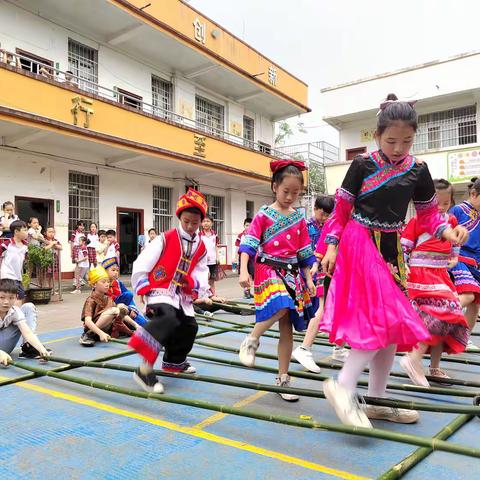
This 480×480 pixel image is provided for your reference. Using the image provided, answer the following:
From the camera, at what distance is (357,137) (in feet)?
66.8

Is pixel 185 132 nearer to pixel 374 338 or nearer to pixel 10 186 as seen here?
pixel 10 186

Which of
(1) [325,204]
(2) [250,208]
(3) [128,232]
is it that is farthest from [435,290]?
(2) [250,208]

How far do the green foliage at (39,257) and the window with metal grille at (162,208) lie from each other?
6.06 meters

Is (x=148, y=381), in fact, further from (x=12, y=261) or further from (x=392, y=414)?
(x=12, y=261)

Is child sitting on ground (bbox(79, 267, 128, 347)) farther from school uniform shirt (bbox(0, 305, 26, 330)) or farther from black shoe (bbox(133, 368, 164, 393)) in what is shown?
black shoe (bbox(133, 368, 164, 393))

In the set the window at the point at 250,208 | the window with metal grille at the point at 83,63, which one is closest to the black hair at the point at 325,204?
the window with metal grille at the point at 83,63

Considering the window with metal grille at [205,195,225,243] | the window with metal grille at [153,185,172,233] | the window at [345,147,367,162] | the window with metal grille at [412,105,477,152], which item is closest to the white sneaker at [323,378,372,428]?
the window with metal grille at [153,185,172,233]

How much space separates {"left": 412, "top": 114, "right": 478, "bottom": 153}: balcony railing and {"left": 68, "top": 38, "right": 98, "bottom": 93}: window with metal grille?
12.0m

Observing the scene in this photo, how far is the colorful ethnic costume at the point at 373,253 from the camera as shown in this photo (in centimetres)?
230

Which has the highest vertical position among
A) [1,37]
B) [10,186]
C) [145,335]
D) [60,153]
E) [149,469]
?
[1,37]

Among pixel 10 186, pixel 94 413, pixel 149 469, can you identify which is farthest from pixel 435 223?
pixel 10 186

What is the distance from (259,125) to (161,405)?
18.1 meters

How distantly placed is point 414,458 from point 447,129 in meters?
18.6

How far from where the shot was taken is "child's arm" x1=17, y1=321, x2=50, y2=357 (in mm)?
3913
